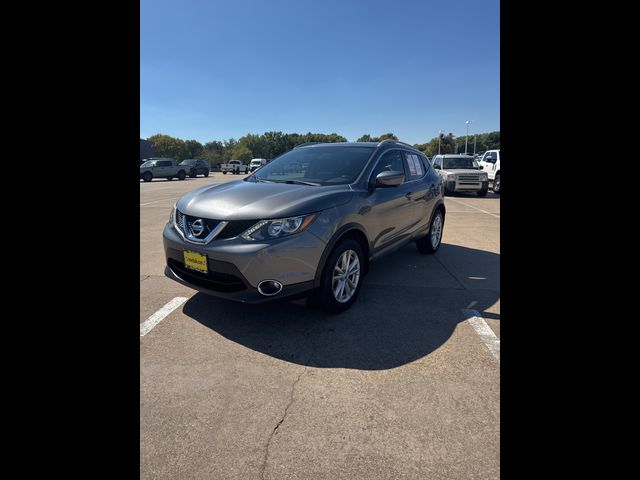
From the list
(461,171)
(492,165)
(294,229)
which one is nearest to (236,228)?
(294,229)

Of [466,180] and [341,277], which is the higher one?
[466,180]

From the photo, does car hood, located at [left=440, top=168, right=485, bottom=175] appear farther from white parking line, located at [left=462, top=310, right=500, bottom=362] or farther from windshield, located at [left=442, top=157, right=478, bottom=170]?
white parking line, located at [left=462, top=310, right=500, bottom=362]

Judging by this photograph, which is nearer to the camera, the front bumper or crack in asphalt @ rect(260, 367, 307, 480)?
crack in asphalt @ rect(260, 367, 307, 480)

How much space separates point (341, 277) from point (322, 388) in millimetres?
1254

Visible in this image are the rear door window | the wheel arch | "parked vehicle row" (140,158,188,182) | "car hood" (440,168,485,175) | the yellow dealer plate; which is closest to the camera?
the yellow dealer plate

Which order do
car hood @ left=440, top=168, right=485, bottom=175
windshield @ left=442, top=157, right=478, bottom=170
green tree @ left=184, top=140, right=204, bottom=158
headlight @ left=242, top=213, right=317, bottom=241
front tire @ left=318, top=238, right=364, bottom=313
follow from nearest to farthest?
1. headlight @ left=242, top=213, right=317, bottom=241
2. front tire @ left=318, top=238, right=364, bottom=313
3. car hood @ left=440, top=168, right=485, bottom=175
4. windshield @ left=442, top=157, right=478, bottom=170
5. green tree @ left=184, top=140, right=204, bottom=158

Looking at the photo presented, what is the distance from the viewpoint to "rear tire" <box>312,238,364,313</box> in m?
3.23

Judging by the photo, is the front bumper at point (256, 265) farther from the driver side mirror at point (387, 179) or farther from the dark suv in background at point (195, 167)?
the dark suv in background at point (195, 167)

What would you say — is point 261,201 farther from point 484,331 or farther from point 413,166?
point 413,166

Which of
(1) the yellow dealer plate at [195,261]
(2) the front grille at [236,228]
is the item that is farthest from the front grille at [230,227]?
(1) the yellow dealer plate at [195,261]

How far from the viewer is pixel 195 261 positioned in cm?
307

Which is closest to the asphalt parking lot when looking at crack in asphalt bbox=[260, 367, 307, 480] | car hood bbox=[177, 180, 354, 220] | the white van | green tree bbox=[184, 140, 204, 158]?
crack in asphalt bbox=[260, 367, 307, 480]

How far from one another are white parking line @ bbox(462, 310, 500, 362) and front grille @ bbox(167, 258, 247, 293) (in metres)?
2.10
